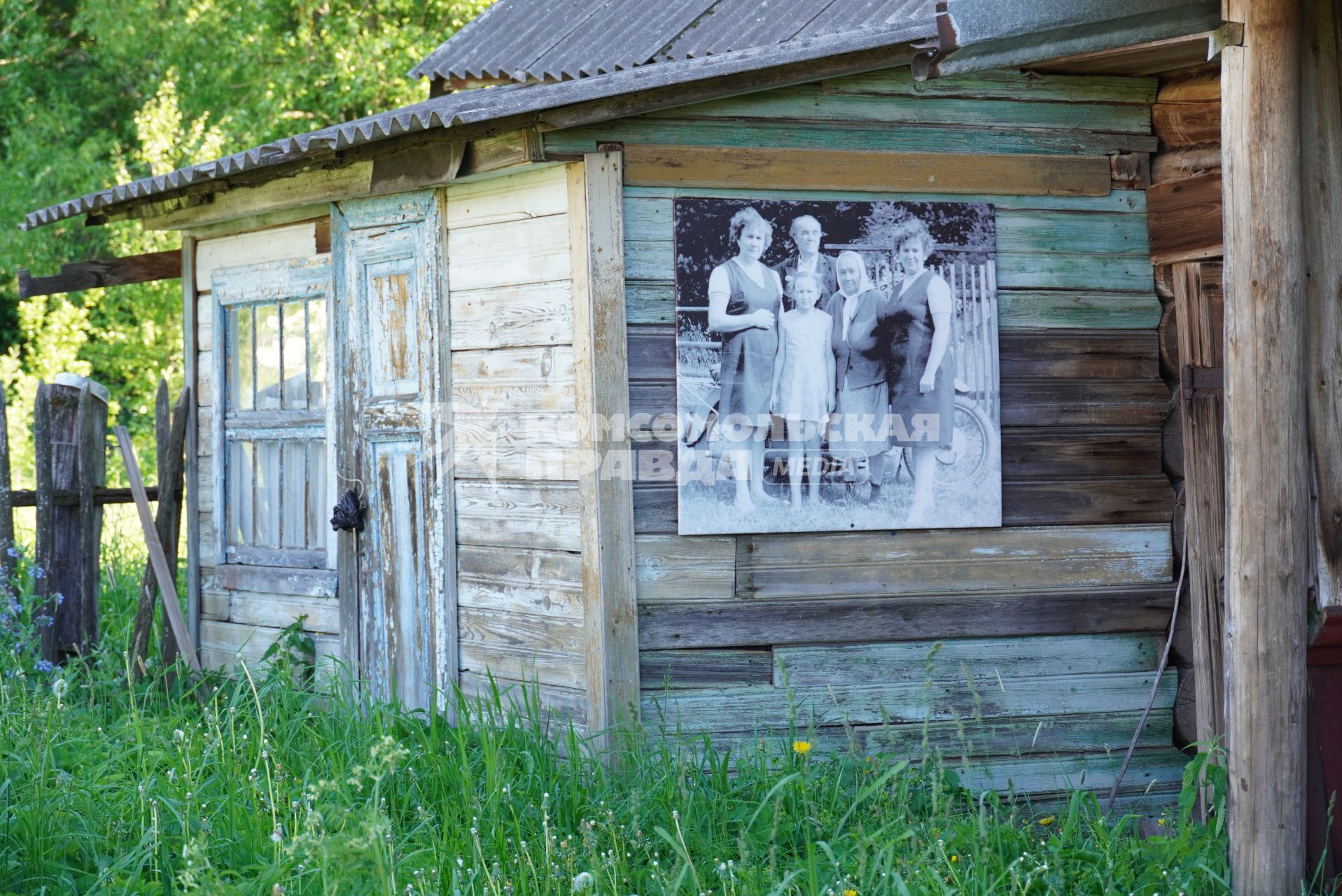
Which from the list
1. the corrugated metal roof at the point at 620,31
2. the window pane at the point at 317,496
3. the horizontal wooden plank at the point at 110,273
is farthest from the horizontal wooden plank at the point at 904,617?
the horizontal wooden plank at the point at 110,273

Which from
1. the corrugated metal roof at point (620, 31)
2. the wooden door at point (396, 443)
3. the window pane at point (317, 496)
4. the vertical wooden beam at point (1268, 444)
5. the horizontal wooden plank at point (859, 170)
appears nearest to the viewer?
the vertical wooden beam at point (1268, 444)

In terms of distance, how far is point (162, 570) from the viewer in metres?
6.91

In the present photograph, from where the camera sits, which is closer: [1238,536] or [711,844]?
[1238,536]

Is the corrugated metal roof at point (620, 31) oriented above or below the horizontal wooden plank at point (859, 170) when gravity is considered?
above

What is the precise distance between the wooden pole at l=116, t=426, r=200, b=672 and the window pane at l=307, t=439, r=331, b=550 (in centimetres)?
97

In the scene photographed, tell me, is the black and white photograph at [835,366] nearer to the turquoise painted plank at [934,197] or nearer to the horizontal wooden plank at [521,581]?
the turquoise painted plank at [934,197]

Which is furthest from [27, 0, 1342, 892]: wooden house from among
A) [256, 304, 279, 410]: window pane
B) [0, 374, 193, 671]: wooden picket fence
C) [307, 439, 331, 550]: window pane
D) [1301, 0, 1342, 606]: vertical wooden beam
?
[0, 374, 193, 671]: wooden picket fence

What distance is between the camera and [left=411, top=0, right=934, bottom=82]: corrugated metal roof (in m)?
6.36

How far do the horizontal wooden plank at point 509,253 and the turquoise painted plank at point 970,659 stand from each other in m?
1.80

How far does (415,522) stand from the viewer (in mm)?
5828

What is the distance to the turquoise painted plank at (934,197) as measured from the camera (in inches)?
201

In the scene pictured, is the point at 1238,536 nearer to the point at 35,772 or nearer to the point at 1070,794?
the point at 1070,794

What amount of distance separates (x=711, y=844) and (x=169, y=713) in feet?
10.7

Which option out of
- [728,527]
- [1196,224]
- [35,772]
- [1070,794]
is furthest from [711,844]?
[1196,224]
